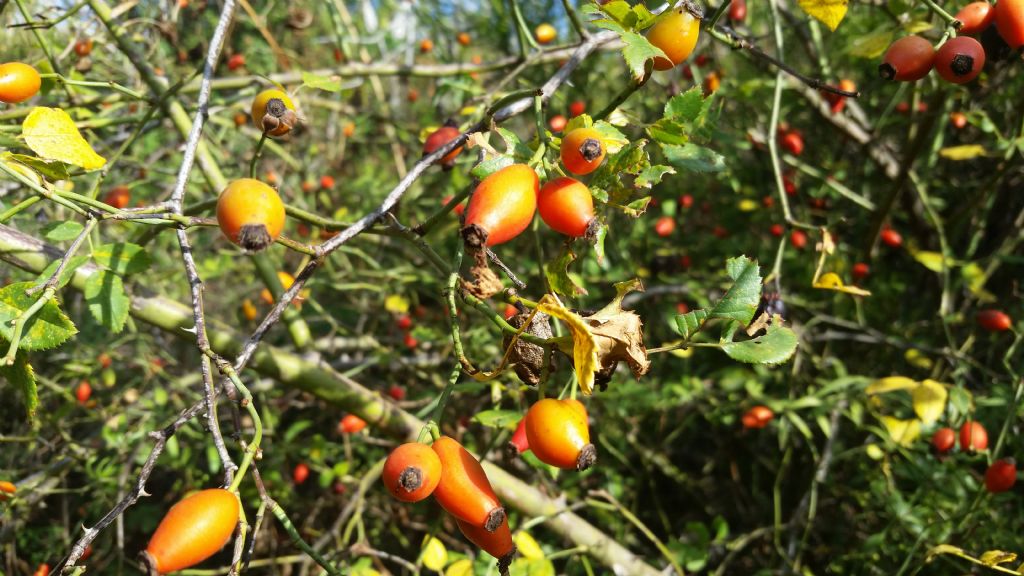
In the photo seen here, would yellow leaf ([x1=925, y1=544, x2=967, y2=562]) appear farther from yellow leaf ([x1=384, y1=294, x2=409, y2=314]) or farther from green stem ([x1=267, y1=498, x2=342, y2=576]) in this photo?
yellow leaf ([x1=384, y1=294, x2=409, y2=314])

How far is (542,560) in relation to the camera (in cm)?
149

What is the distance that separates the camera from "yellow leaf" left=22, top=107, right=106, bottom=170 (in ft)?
3.02

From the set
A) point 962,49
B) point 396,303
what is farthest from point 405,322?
point 962,49

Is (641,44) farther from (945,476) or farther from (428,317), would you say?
(428,317)

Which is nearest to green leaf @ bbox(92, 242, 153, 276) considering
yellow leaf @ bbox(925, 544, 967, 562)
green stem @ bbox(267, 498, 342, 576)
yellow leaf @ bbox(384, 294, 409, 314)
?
green stem @ bbox(267, 498, 342, 576)

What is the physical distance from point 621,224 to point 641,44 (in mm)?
1860

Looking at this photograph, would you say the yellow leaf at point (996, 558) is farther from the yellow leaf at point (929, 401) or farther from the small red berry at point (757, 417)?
the small red berry at point (757, 417)

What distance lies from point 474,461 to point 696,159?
0.61 meters

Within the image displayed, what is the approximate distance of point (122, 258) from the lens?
1073mm

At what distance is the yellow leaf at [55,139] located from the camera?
36.3 inches

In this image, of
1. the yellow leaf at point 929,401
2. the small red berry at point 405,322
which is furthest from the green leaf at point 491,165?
the small red berry at point 405,322

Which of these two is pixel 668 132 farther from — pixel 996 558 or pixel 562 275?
pixel 996 558

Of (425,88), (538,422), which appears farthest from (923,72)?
(425,88)

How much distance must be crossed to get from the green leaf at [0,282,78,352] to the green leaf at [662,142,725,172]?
887 mm
